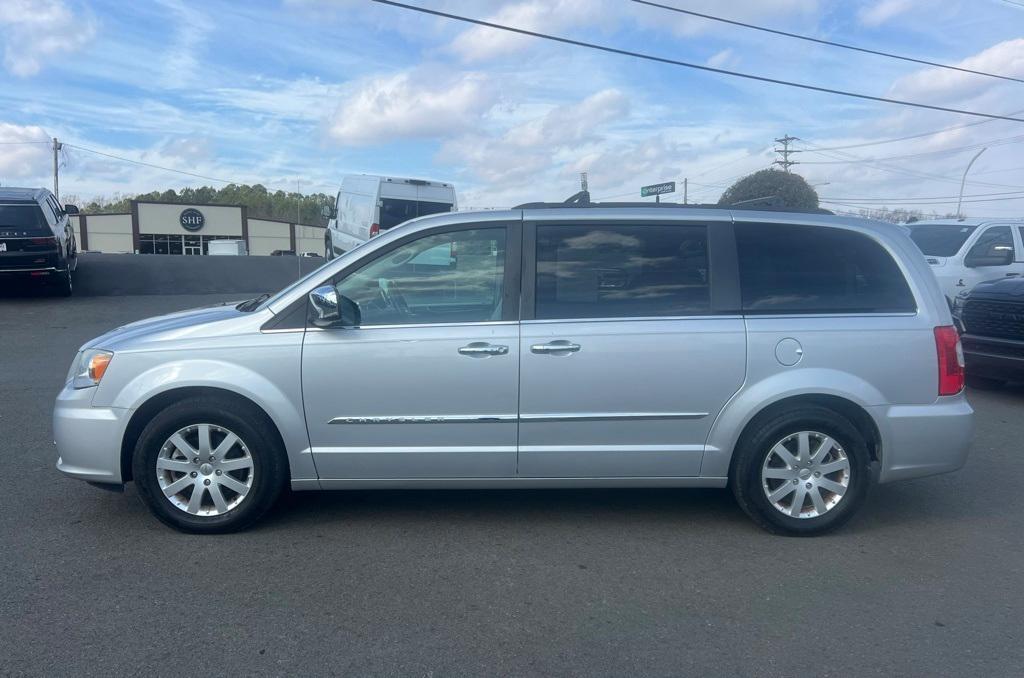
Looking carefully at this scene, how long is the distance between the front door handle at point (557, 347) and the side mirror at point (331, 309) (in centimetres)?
102

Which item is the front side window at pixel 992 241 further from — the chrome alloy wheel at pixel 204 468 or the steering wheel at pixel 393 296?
the chrome alloy wheel at pixel 204 468

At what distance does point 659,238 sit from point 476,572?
221cm

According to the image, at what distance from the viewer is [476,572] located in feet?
15.0

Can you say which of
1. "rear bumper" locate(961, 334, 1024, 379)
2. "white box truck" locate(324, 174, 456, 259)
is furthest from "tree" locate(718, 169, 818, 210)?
"rear bumper" locate(961, 334, 1024, 379)

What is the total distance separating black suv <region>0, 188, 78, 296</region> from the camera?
15493 millimetres

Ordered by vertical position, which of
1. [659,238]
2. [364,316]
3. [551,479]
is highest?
[659,238]

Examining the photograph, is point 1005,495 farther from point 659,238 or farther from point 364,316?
point 364,316

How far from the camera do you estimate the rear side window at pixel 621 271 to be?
5.10 m

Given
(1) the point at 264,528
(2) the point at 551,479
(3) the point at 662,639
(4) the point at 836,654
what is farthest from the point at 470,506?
(4) the point at 836,654

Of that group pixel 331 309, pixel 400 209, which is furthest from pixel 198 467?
pixel 400 209

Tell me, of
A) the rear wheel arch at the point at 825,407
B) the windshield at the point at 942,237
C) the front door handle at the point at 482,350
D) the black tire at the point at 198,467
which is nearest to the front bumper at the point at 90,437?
the black tire at the point at 198,467

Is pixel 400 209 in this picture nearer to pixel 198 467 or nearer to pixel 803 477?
pixel 198 467

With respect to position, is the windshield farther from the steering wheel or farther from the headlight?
the headlight

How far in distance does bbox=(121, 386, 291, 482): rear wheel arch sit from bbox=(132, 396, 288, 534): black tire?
1 cm
